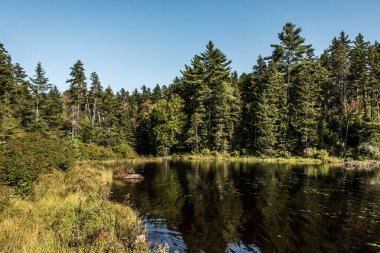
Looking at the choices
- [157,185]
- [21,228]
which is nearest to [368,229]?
[21,228]

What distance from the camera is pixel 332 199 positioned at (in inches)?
949

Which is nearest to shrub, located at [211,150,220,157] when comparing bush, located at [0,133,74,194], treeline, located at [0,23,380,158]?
treeline, located at [0,23,380,158]

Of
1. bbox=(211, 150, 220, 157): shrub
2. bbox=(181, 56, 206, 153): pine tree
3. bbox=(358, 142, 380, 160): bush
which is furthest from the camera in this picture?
bbox=(181, 56, 206, 153): pine tree

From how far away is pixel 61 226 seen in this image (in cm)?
1156

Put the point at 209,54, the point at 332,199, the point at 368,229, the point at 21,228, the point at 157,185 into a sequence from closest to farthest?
the point at 21,228 → the point at 368,229 → the point at 332,199 → the point at 157,185 → the point at 209,54

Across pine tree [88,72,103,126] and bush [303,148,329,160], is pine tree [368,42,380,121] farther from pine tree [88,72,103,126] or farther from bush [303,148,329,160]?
pine tree [88,72,103,126]

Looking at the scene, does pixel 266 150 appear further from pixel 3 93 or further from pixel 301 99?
pixel 3 93

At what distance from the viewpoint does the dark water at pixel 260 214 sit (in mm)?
14297

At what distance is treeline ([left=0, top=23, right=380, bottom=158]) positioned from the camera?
6250cm

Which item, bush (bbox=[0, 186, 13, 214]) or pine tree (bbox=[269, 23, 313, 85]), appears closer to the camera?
bush (bbox=[0, 186, 13, 214])

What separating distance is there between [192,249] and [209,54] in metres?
71.0

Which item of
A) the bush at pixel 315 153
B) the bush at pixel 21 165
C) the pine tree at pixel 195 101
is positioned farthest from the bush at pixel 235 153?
the bush at pixel 21 165

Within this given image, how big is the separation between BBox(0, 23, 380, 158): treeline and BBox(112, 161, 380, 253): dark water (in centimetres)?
3433

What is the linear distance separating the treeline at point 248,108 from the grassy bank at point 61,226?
43.1 m
